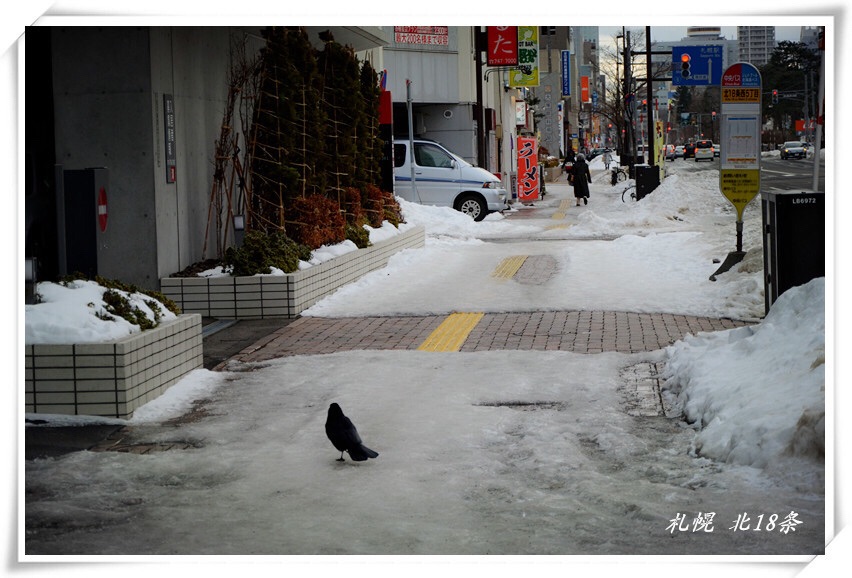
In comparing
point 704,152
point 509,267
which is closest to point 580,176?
point 509,267

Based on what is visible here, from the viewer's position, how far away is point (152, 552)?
4.77 m

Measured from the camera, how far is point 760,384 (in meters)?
6.67

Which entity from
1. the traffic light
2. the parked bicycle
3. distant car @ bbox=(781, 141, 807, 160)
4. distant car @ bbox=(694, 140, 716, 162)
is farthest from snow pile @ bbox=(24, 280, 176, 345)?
distant car @ bbox=(694, 140, 716, 162)

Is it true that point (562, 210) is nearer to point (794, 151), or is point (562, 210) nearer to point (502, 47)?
point (502, 47)

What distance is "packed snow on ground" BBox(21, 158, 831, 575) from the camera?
194 inches

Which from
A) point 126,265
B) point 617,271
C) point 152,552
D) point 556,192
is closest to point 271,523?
point 152,552

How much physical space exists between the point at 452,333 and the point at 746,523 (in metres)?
5.53

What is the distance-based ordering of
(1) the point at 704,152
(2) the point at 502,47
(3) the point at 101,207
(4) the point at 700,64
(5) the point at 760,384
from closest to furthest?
(5) the point at 760,384
(3) the point at 101,207
(2) the point at 502,47
(4) the point at 700,64
(1) the point at 704,152

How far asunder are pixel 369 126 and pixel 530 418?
12083mm

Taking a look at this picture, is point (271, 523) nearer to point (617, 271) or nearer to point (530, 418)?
point (530, 418)

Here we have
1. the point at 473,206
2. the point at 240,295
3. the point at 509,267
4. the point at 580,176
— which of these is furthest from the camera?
the point at 580,176

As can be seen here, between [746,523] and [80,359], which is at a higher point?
[80,359]

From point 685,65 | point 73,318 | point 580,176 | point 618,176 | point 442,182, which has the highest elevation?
point 685,65
